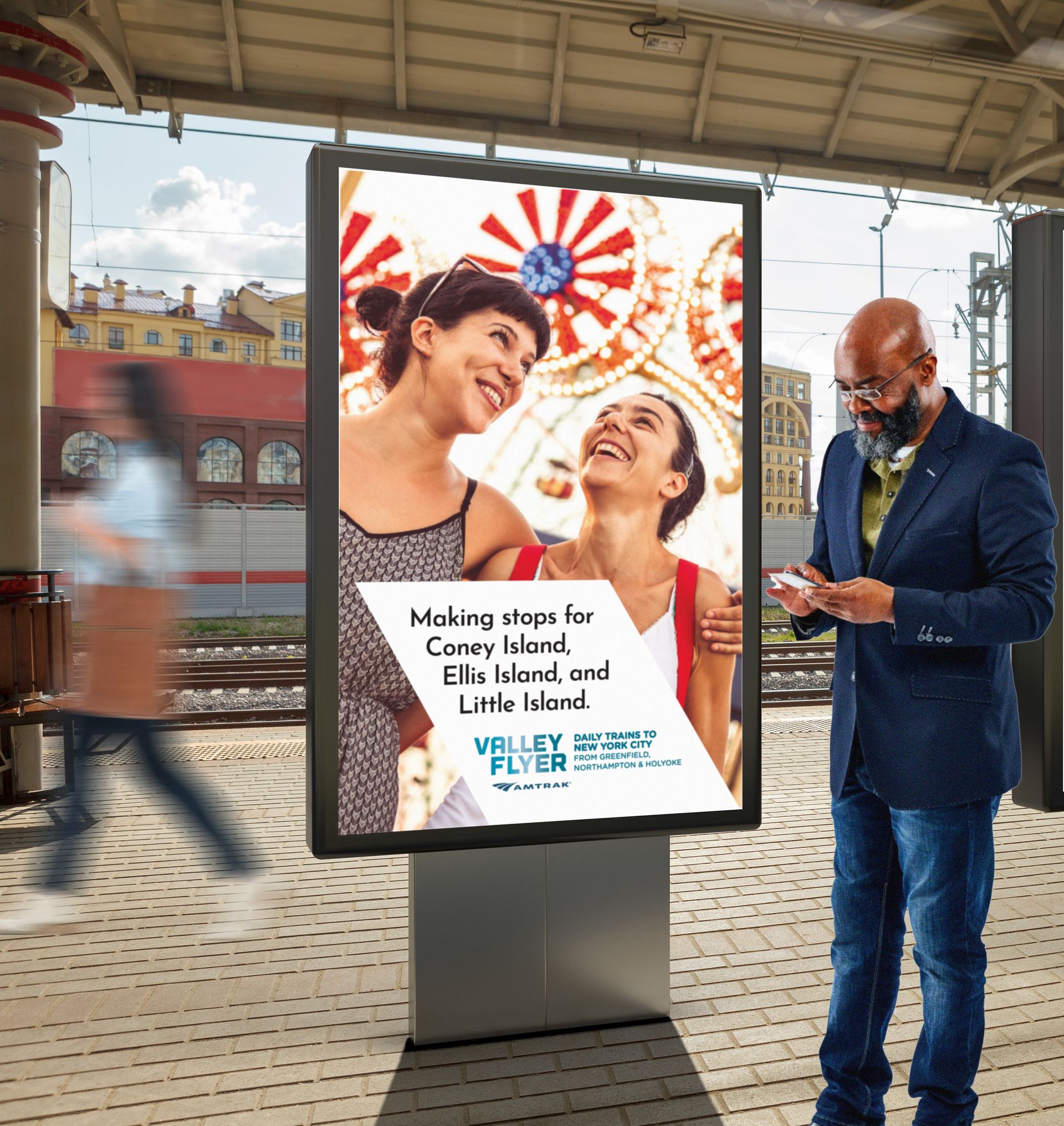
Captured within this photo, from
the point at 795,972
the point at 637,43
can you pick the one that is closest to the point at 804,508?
the point at 637,43

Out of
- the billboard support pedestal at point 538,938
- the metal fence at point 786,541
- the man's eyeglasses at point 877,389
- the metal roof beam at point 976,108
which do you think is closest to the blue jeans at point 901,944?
the billboard support pedestal at point 538,938

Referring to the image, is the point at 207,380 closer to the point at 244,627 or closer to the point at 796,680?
the point at 244,627

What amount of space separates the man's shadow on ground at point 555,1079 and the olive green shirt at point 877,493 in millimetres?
1594

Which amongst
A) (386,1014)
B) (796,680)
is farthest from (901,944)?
(796,680)

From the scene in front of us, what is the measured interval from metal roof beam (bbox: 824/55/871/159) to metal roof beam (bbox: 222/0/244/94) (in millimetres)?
4265

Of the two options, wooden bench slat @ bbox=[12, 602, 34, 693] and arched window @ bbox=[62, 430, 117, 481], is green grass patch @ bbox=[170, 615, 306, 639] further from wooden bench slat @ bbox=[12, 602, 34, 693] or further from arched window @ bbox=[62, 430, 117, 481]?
wooden bench slat @ bbox=[12, 602, 34, 693]

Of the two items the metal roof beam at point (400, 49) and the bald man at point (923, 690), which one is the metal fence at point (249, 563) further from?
the bald man at point (923, 690)

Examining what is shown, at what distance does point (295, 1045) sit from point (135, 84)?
614 cm

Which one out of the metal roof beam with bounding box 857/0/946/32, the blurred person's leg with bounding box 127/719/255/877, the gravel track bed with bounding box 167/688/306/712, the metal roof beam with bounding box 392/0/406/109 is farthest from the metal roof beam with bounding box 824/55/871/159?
the gravel track bed with bounding box 167/688/306/712

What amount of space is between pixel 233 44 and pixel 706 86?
3250 mm

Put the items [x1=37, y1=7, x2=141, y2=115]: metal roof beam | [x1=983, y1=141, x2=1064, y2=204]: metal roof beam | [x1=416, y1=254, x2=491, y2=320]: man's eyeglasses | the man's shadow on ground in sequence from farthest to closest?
[x1=983, y1=141, x2=1064, y2=204]: metal roof beam → [x1=37, y1=7, x2=141, y2=115]: metal roof beam → the man's shadow on ground → [x1=416, y1=254, x2=491, y2=320]: man's eyeglasses

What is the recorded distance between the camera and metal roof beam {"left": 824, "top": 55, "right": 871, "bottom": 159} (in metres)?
6.75

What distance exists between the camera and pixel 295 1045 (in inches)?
116

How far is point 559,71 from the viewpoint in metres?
6.43
